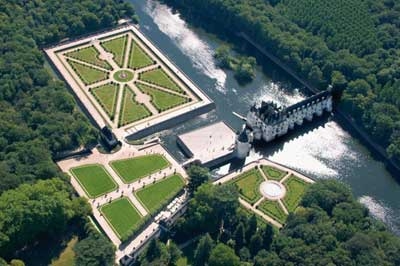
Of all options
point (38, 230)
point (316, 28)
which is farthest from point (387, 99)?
point (38, 230)

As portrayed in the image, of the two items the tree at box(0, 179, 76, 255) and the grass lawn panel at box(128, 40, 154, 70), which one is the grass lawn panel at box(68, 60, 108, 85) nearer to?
the grass lawn panel at box(128, 40, 154, 70)

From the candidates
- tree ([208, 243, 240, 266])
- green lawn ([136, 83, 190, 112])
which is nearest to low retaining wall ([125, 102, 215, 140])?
green lawn ([136, 83, 190, 112])

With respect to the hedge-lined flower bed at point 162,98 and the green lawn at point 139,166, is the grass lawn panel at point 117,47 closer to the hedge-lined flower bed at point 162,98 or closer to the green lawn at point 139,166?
the hedge-lined flower bed at point 162,98

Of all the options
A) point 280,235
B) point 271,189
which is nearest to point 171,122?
point 271,189

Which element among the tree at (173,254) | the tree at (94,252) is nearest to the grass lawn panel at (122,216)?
the tree at (94,252)

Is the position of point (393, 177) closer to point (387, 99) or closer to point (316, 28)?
point (387, 99)

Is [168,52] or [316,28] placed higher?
[168,52]
